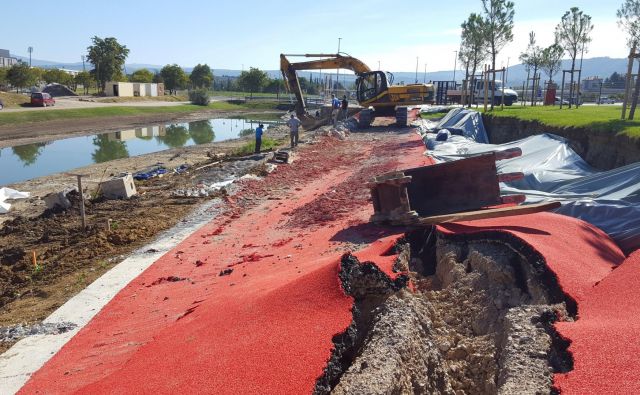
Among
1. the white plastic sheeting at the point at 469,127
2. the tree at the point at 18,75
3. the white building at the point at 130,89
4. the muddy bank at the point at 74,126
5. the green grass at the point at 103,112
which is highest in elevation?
the tree at the point at 18,75

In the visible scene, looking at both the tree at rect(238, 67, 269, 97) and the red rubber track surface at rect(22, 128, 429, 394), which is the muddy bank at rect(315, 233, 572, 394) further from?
the tree at rect(238, 67, 269, 97)

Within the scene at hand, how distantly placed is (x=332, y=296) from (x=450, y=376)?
5.21ft

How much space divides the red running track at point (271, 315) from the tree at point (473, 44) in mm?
28012

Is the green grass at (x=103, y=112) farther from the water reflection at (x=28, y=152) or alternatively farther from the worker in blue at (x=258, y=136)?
the worker in blue at (x=258, y=136)

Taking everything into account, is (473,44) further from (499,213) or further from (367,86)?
(499,213)

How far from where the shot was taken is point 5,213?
16672 millimetres

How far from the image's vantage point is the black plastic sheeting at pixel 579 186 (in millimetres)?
8047

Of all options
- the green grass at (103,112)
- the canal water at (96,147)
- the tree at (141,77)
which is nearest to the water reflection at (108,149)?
the canal water at (96,147)

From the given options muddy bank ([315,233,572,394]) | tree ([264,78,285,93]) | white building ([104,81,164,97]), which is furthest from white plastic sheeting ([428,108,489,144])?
tree ([264,78,285,93])

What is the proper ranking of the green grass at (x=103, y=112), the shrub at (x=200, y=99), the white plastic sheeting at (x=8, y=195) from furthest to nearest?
the shrub at (x=200, y=99)
the green grass at (x=103, y=112)
the white plastic sheeting at (x=8, y=195)

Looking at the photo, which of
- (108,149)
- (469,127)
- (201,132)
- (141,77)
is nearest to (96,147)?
(108,149)

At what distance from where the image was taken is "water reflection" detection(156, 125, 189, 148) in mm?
37875

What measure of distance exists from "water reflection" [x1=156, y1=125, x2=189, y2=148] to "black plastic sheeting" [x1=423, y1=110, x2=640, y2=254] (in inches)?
1099

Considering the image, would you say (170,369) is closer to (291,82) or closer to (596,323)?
(596,323)
